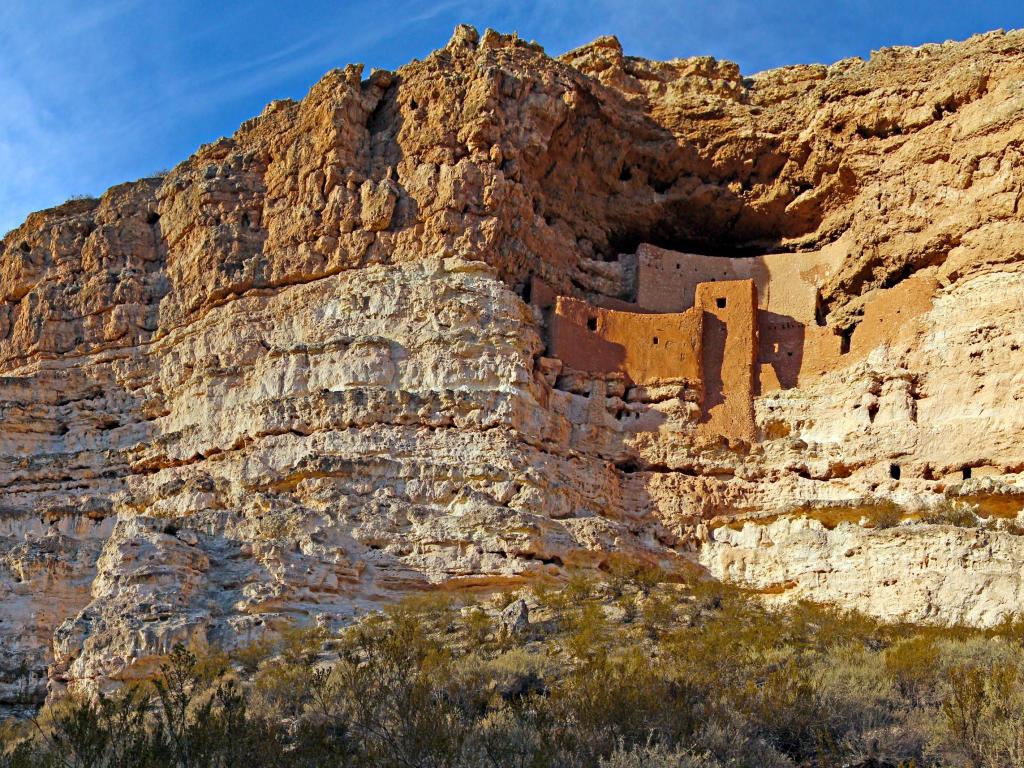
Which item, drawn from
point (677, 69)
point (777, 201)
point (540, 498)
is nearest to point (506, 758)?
point (540, 498)

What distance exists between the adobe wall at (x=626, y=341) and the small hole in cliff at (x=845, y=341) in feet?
7.51

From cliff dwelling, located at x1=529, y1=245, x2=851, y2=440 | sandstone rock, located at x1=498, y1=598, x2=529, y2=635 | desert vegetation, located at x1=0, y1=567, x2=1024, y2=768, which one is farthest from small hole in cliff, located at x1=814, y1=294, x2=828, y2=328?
sandstone rock, located at x1=498, y1=598, x2=529, y2=635

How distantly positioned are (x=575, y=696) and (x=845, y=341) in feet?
39.9

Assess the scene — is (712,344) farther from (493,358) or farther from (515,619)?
(515,619)

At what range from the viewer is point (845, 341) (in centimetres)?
2419

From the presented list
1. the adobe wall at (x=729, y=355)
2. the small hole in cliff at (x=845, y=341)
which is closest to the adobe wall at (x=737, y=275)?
the adobe wall at (x=729, y=355)

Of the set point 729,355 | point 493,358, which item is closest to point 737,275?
point 729,355

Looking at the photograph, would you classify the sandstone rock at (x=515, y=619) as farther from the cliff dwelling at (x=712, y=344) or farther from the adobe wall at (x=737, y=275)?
the adobe wall at (x=737, y=275)

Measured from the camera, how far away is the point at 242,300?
83.2 feet

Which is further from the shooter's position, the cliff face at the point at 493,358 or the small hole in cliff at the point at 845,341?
the small hole in cliff at the point at 845,341

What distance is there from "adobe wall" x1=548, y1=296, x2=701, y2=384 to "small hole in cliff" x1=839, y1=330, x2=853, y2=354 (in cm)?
229

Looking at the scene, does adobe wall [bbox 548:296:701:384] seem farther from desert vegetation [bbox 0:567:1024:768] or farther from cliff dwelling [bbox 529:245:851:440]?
desert vegetation [bbox 0:567:1024:768]

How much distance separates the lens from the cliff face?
19922 millimetres

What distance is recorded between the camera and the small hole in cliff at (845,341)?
23922 millimetres
